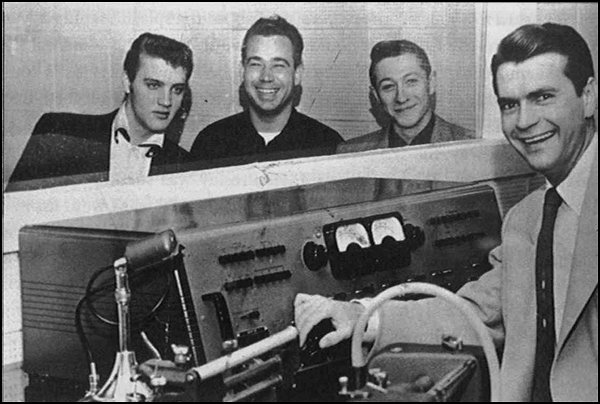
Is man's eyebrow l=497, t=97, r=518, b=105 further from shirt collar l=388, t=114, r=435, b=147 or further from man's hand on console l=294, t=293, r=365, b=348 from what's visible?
man's hand on console l=294, t=293, r=365, b=348

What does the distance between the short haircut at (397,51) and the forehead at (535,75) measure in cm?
31

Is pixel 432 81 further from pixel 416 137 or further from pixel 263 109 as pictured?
pixel 263 109

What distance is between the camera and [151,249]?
7.18 feet

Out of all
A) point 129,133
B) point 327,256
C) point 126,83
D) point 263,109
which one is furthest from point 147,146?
point 327,256

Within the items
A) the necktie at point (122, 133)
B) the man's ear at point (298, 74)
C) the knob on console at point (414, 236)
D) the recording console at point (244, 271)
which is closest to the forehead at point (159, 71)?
the necktie at point (122, 133)

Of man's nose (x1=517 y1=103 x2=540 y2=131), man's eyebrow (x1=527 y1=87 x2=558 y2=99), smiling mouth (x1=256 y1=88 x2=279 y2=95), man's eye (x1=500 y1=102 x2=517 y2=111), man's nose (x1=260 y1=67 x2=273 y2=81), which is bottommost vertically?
man's nose (x1=517 y1=103 x2=540 y2=131)

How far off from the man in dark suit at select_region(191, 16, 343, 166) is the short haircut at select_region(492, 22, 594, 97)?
1.94 feet

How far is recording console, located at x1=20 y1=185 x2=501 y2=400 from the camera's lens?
7.29 ft

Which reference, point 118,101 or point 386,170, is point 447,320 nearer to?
point 386,170

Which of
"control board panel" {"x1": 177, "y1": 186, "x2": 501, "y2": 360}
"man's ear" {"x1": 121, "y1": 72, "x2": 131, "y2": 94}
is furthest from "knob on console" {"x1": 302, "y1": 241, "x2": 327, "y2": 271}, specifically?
"man's ear" {"x1": 121, "y1": 72, "x2": 131, "y2": 94}

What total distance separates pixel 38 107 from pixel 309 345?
842mm

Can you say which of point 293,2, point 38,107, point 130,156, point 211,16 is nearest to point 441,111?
point 293,2

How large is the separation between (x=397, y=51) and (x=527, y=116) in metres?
0.47

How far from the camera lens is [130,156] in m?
2.50
